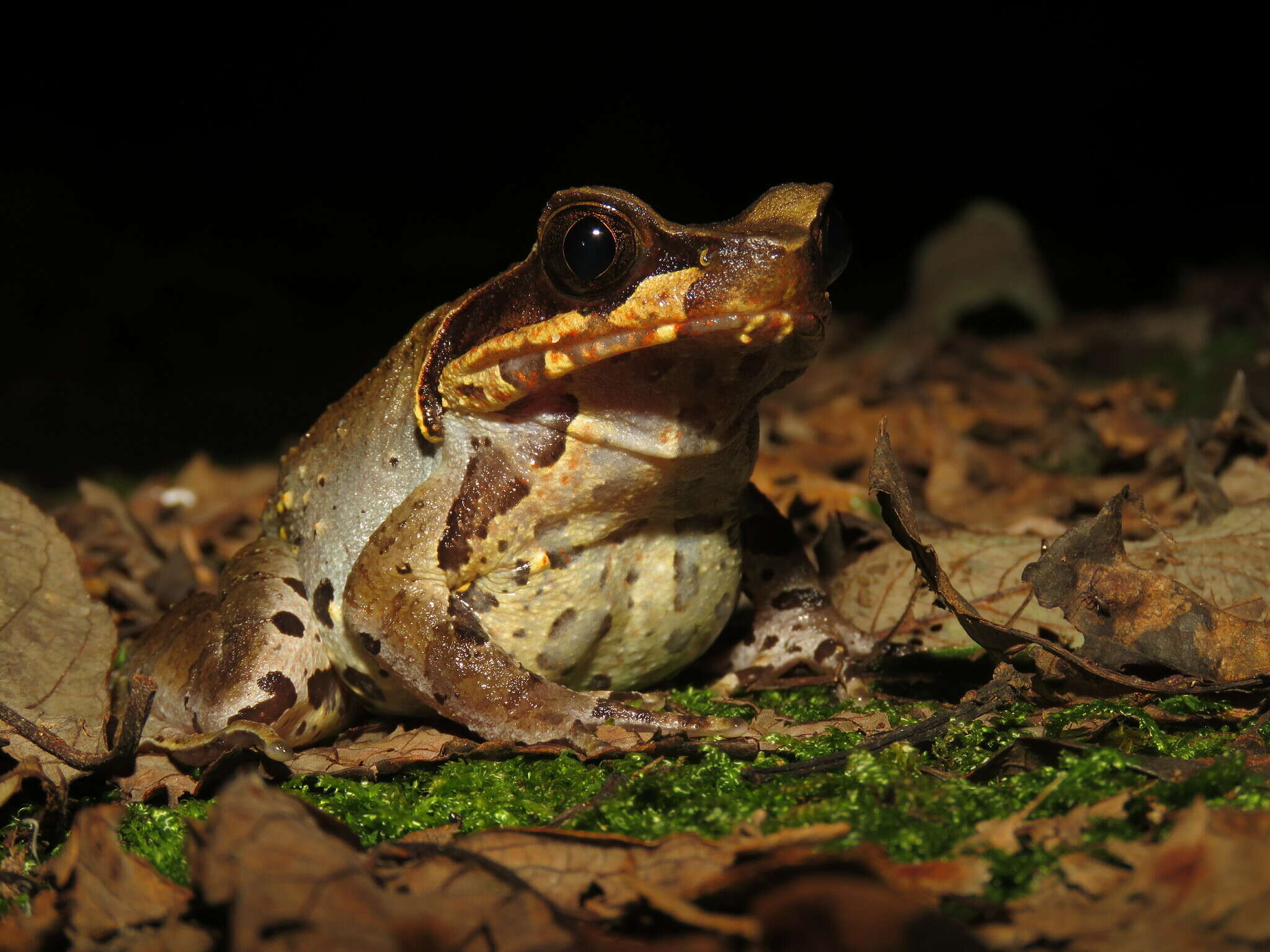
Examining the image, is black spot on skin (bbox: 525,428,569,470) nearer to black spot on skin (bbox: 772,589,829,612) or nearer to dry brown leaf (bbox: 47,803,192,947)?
black spot on skin (bbox: 772,589,829,612)

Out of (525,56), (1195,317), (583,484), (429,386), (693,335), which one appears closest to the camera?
(693,335)

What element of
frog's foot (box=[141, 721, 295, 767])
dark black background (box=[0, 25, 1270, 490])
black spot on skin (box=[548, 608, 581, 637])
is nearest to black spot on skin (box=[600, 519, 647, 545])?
black spot on skin (box=[548, 608, 581, 637])

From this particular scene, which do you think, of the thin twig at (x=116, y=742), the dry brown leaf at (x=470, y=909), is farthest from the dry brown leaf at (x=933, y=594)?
the thin twig at (x=116, y=742)

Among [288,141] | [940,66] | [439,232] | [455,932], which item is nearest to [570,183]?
[439,232]

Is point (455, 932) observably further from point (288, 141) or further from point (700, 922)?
point (288, 141)

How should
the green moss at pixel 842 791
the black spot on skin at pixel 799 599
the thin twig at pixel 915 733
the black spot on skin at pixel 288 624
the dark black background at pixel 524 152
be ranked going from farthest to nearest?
the dark black background at pixel 524 152
the black spot on skin at pixel 799 599
the black spot on skin at pixel 288 624
the thin twig at pixel 915 733
the green moss at pixel 842 791

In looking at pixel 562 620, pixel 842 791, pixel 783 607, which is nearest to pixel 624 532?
pixel 562 620

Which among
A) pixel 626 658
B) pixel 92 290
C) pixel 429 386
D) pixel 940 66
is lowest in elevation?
pixel 626 658

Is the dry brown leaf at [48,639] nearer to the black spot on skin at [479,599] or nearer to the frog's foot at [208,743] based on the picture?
the frog's foot at [208,743]
